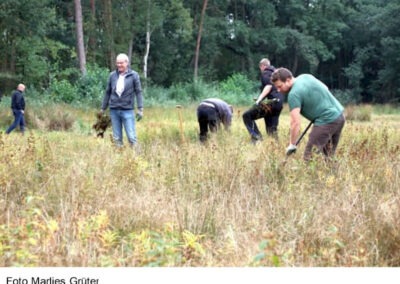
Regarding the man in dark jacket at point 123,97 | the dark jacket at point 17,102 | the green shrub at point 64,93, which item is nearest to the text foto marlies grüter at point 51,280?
the man in dark jacket at point 123,97

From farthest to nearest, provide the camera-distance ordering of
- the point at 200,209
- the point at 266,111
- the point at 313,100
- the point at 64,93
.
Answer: the point at 64,93
the point at 266,111
the point at 313,100
the point at 200,209

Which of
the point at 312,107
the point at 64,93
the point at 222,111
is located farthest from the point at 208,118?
the point at 64,93

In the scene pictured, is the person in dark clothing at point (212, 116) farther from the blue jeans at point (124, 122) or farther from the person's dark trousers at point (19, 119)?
the person's dark trousers at point (19, 119)

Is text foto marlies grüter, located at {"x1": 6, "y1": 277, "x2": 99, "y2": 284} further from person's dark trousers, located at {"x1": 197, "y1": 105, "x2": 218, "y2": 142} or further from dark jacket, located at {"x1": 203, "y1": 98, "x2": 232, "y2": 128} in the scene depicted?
dark jacket, located at {"x1": 203, "y1": 98, "x2": 232, "y2": 128}

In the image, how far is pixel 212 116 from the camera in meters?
8.71

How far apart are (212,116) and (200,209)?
4.46m

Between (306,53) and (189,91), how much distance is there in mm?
19713

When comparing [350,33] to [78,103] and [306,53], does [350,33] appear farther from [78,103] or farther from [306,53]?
[78,103]

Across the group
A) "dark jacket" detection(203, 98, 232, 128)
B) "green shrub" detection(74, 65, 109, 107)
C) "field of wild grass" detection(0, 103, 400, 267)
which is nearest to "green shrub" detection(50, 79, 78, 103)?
"green shrub" detection(74, 65, 109, 107)

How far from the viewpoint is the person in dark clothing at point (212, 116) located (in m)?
8.72

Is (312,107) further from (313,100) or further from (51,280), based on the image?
(51,280)

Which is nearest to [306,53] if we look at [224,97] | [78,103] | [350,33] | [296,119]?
[350,33]

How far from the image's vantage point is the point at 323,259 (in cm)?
360

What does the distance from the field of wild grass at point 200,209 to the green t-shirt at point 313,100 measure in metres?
0.50
